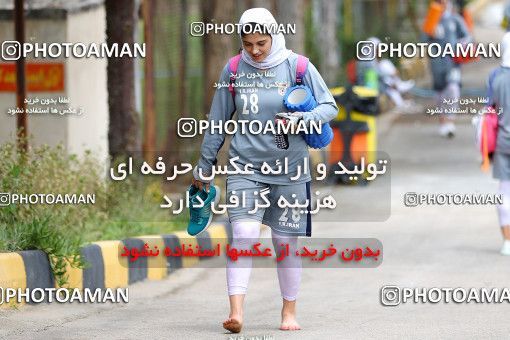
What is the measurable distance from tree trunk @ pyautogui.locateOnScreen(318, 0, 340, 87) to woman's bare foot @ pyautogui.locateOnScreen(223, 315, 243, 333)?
17.1 meters

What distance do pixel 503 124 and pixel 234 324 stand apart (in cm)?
434

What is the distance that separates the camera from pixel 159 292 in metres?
11.6

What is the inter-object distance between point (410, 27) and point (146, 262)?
23124mm

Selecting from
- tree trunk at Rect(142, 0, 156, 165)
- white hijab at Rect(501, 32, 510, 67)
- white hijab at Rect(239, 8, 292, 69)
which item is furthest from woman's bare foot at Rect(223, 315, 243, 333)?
tree trunk at Rect(142, 0, 156, 165)

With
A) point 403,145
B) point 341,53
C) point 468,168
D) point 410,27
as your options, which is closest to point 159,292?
point 468,168

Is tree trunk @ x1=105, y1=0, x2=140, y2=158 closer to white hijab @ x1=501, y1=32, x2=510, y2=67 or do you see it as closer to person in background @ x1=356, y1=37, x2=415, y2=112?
white hijab @ x1=501, y1=32, x2=510, y2=67

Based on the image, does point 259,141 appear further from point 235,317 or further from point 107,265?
point 107,265

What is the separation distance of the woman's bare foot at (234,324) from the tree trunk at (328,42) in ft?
56.0

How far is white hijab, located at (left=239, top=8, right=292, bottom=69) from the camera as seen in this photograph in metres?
8.95

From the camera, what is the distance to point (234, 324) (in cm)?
895

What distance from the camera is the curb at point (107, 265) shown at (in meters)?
10.3

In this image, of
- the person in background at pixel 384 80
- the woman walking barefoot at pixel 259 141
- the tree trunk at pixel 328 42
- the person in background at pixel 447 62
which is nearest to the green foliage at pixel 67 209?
the woman walking barefoot at pixel 259 141

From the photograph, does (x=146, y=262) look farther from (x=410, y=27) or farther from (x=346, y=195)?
(x=410, y=27)

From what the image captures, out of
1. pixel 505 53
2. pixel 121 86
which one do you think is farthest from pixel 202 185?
pixel 121 86
